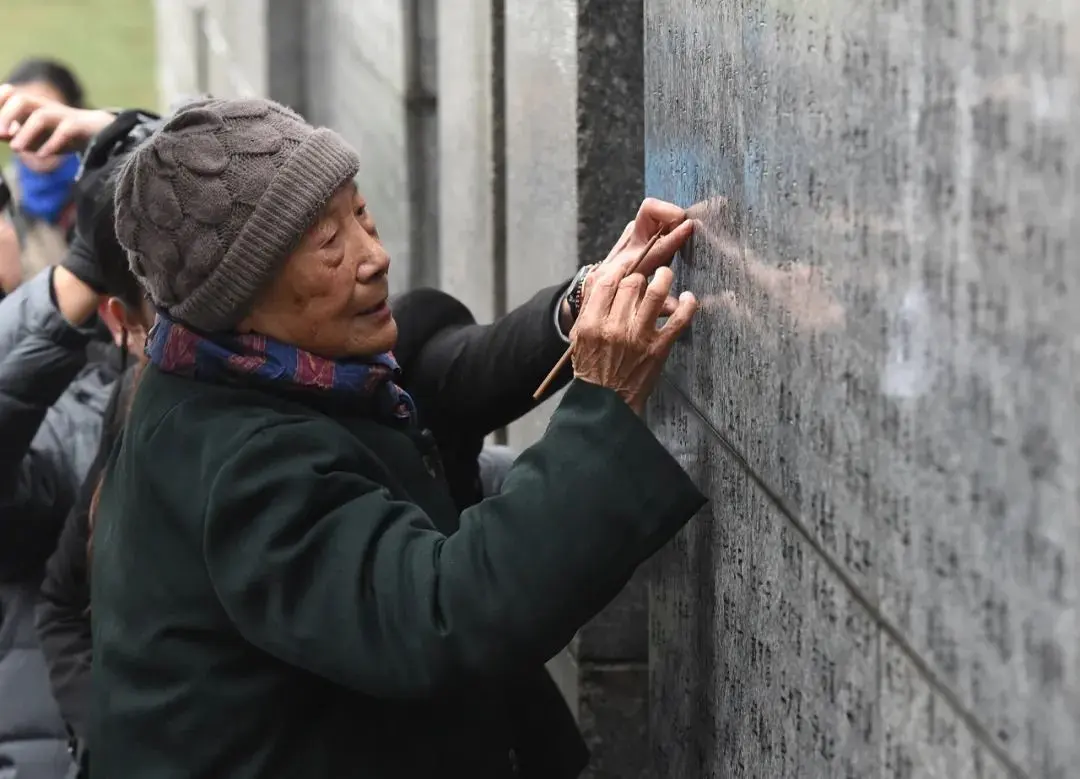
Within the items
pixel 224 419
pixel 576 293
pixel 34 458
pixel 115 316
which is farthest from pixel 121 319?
pixel 224 419

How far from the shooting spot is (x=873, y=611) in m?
1.49

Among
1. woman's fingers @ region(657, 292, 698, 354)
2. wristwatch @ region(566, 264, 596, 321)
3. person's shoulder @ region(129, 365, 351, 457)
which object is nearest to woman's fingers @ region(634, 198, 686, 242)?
woman's fingers @ region(657, 292, 698, 354)

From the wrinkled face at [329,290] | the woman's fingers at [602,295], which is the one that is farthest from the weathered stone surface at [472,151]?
the woman's fingers at [602,295]

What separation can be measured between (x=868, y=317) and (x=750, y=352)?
44 cm

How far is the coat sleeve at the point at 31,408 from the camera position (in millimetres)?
3105

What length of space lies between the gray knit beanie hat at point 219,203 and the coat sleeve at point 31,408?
1.01 metres

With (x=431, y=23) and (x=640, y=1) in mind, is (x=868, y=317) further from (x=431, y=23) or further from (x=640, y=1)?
(x=431, y=23)

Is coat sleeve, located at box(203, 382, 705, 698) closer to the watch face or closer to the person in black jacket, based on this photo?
the person in black jacket

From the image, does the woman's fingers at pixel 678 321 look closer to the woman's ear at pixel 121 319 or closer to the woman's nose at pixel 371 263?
the woman's nose at pixel 371 263

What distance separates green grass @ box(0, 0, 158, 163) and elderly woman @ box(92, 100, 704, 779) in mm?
16126

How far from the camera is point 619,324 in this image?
6.67ft

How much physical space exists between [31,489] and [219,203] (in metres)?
1.29

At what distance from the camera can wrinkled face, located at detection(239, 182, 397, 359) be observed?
218 cm

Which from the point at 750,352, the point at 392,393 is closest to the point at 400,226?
the point at 392,393
